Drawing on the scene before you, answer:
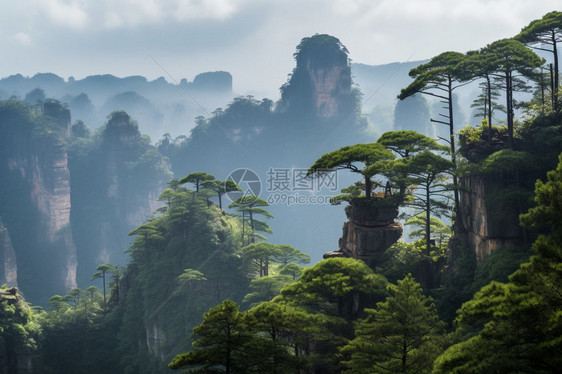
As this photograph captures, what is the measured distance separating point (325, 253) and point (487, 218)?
735 cm

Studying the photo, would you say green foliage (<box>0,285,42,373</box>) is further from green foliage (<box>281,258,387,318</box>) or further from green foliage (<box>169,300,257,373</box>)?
green foliage (<box>169,300,257,373</box>)

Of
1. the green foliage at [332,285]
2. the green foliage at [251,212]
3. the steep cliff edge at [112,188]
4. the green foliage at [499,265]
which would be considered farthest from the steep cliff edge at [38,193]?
the green foliage at [499,265]

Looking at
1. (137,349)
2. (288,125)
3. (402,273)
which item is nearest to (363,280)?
(402,273)

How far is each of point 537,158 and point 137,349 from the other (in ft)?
104

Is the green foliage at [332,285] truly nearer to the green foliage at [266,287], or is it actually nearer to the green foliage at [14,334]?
the green foliage at [266,287]

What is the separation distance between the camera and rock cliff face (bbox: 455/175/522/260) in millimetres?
16672

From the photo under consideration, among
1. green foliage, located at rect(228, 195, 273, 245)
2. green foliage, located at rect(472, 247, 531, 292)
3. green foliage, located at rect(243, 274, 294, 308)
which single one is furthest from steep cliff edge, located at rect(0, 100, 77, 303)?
green foliage, located at rect(472, 247, 531, 292)

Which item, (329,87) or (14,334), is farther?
(329,87)

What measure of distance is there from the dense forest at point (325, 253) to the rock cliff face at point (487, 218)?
2.8 inches

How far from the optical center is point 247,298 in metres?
30.2

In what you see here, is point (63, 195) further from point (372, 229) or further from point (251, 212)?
point (372, 229)

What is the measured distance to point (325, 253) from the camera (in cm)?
2188

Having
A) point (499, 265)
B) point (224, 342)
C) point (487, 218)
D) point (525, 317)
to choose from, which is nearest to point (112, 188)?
point (487, 218)

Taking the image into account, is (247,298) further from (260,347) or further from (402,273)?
(260,347)
